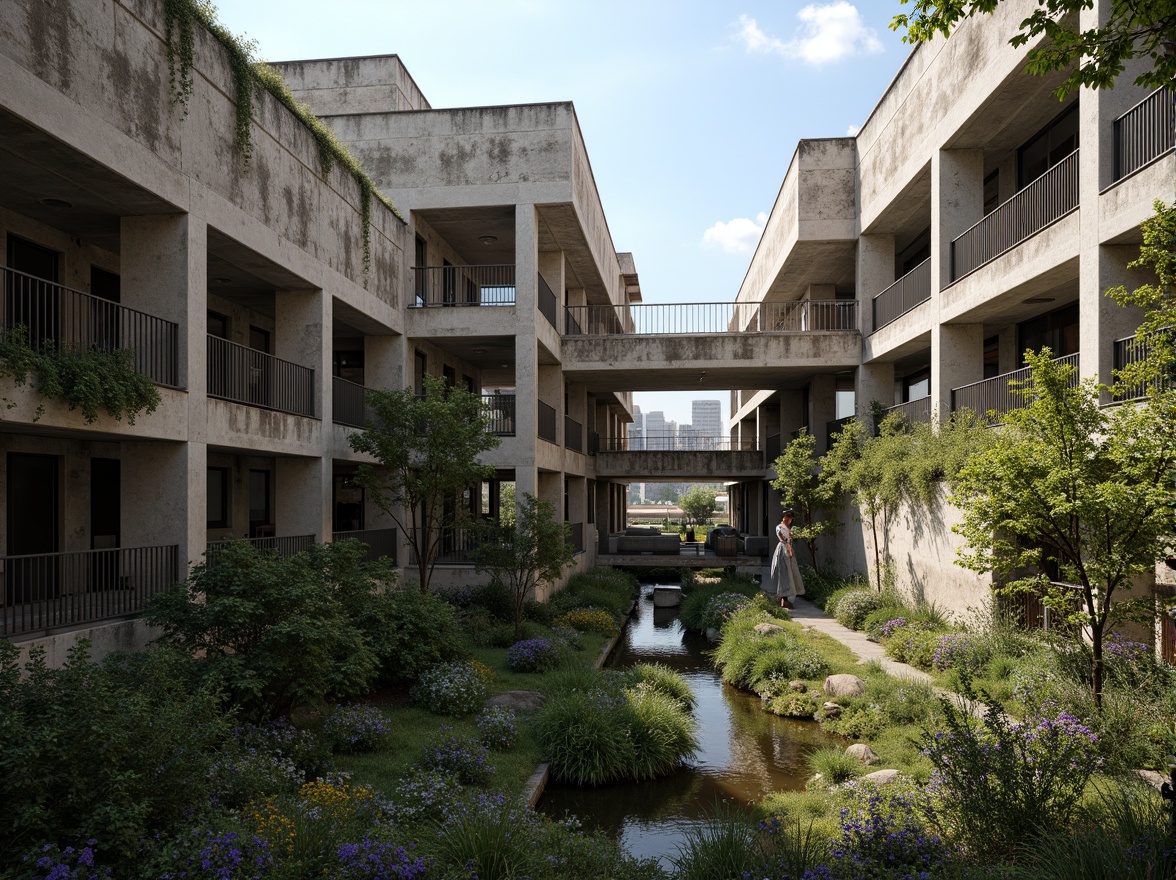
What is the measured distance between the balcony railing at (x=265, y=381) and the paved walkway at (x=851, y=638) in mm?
11167

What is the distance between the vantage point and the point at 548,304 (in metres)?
21.2

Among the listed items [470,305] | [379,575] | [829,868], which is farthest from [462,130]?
[829,868]

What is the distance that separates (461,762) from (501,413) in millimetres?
13793

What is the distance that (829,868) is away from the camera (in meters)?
5.52

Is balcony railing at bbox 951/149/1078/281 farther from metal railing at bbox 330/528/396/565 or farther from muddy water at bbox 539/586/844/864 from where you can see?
metal railing at bbox 330/528/396/565

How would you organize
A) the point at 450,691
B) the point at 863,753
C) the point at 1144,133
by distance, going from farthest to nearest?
the point at 1144,133 < the point at 450,691 < the point at 863,753

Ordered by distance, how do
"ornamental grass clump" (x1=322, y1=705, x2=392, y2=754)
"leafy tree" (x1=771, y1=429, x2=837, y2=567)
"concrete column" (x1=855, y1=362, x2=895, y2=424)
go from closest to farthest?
1. "ornamental grass clump" (x1=322, y1=705, x2=392, y2=754)
2. "leafy tree" (x1=771, y1=429, x2=837, y2=567)
3. "concrete column" (x1=855, y1=362, x2=895, y2=424)

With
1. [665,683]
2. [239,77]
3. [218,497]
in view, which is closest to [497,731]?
[665,683]

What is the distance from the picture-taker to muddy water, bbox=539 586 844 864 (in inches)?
324

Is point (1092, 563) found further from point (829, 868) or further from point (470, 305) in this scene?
point (470, 305)

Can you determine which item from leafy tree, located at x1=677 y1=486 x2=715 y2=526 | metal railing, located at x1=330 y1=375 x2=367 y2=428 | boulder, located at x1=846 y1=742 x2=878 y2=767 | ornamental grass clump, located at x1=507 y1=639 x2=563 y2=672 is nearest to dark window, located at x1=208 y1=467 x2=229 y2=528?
metal railing, located at x1=330 y1=375 x2=367 y2=428

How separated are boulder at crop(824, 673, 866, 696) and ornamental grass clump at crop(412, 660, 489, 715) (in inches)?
204

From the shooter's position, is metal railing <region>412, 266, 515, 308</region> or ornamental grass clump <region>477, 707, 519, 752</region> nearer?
ornamental grass clump <region>477, 707, 519, 752</region>

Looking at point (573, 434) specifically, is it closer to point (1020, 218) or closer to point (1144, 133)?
point (1020, 218)
